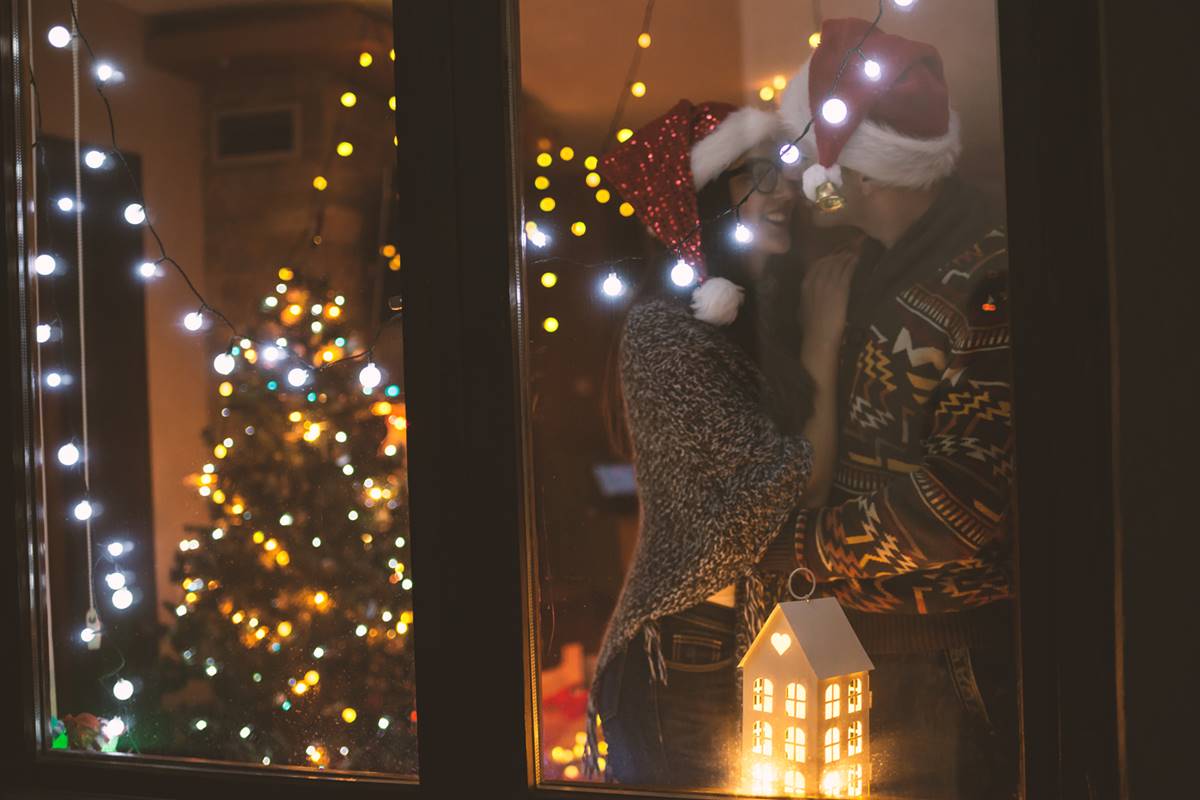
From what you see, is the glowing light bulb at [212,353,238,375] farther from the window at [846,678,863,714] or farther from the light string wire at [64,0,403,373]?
the window at [846,678,863,714]

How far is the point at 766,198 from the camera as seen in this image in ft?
5.32

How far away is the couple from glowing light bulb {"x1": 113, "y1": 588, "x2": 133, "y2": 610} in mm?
962

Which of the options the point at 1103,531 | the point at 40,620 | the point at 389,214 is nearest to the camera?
the point at 1103,531

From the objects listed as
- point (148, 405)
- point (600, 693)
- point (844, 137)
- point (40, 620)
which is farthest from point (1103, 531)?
point (40, 620)

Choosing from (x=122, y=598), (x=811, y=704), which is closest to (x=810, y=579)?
(x=811, y=704)

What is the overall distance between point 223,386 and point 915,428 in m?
1.28

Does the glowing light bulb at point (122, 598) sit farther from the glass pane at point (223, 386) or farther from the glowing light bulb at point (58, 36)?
the glowing light bulb at point (58, 36)

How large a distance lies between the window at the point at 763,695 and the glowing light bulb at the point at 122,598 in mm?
1229

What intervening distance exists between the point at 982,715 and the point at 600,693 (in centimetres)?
61

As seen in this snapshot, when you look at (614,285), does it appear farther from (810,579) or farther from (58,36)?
(58,36)

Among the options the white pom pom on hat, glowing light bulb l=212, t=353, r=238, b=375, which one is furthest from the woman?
glowing light bulb l=212, t=353, r=238, b=375

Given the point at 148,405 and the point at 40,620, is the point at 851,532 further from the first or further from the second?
the point at 40,620

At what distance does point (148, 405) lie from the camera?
1.98 metres

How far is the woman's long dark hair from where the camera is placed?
1.62m
